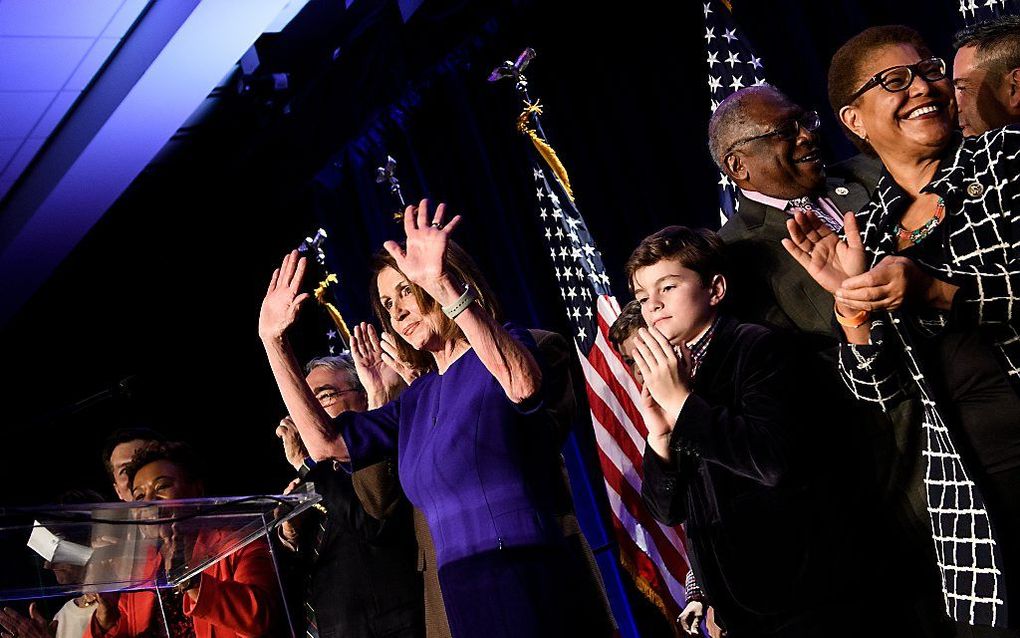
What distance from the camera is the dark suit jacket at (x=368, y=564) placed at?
10.9ft

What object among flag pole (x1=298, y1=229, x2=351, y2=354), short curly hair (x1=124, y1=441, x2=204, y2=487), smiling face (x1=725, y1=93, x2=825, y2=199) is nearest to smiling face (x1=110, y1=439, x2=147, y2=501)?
short curly hair (x1=124, y1=441, x2=204, y2=487)

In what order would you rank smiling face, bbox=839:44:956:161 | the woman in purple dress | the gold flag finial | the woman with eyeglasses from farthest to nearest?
1. the gold flag finial
2. the woman in purple dress
3. smiling face, bbox=839:44:956:161
4. the woman with eyeglasses

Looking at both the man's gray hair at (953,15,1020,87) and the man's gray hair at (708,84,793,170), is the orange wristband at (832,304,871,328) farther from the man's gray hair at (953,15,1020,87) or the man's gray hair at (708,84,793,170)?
the man's gray hair at (708,84,793,170)

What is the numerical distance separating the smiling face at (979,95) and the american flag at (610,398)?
63.8 inches

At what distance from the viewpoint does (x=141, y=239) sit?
22.2 ft

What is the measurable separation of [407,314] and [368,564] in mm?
1037

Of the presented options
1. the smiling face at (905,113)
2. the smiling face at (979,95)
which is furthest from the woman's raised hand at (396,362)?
the smiling face at (979,95)

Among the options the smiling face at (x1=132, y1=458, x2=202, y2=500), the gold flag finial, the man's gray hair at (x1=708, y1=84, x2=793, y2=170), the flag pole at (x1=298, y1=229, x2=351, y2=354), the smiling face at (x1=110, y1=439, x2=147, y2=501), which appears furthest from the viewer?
the flag pole at (x1=298, y1=229, x2=351, y2=354)

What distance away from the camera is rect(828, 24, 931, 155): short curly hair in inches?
95.0

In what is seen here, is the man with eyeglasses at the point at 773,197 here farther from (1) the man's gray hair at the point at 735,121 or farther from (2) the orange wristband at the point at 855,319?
(2) the orange wristband at the point at 855,319

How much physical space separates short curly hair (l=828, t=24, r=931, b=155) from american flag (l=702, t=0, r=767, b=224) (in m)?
1.04

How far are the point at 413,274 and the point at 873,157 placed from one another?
1.16 meters

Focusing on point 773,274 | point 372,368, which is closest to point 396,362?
point 372,368

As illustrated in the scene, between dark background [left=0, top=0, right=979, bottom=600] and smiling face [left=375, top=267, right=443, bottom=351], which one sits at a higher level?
dark background [left=0, top=0, right=979, bottom=600]
